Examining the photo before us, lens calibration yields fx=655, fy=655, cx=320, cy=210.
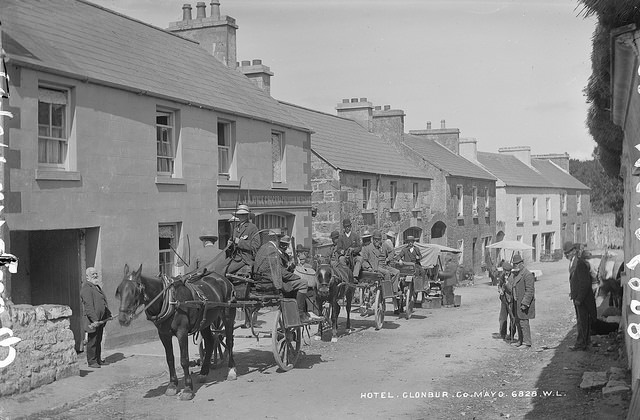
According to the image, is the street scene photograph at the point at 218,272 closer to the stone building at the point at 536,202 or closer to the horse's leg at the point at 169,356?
the horse's leg at the point at 169,356

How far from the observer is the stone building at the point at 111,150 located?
11.3 metres

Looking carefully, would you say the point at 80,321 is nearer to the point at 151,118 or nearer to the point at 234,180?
the point at 151,118

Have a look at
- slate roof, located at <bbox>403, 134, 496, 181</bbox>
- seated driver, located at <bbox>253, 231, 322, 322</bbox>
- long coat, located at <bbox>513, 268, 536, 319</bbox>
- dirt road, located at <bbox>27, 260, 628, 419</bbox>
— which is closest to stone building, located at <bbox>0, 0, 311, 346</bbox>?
seated driver, located at <bbox>253, 231, 322, 322</bbox>

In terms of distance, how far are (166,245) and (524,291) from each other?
7830 mm

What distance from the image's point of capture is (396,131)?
106 feet

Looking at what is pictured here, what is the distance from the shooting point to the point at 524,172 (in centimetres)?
4462

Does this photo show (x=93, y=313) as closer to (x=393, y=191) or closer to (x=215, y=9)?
(x=215, y=9)

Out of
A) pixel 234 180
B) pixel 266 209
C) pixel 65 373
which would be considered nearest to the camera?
pixel 65 373

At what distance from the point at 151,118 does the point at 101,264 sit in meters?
3.41

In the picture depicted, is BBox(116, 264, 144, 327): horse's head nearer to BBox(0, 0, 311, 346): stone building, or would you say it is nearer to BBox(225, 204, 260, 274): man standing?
BBox(0, 0, 311, 346): stone building

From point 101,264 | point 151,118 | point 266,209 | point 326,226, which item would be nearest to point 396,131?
point 326,226

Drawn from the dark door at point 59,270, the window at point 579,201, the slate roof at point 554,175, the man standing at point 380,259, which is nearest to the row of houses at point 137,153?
the dark door at point 59,270

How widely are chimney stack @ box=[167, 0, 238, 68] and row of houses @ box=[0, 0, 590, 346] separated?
44 mm

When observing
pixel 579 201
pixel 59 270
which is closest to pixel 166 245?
pixel 59 270
